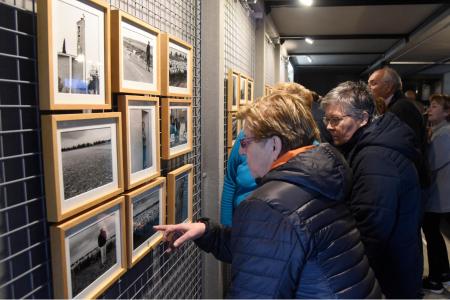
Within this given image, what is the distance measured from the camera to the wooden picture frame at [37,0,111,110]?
3.09 feet

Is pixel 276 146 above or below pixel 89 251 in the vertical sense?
above

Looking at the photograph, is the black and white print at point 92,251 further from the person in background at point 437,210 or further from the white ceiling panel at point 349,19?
the white ceiling panel at point 349,19

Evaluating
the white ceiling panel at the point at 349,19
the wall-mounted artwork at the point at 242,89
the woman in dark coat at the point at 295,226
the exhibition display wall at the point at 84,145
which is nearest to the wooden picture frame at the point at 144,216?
the exhibition display wall at the point at 84,145

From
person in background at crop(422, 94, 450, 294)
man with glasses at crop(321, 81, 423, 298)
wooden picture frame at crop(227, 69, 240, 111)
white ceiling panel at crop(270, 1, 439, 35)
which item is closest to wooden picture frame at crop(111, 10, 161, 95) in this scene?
man with glasses at crop(321, 81, 423, 298)

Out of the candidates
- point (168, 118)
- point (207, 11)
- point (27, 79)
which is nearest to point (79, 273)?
point (27, 79)

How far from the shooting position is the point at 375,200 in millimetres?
1685

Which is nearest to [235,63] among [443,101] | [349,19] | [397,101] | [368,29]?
[397,101]

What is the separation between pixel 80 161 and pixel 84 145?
0.05 m

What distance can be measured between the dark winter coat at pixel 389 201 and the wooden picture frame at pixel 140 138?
0.90m

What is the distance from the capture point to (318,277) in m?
1.07

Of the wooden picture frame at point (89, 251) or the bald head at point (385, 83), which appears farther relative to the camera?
the bald head at point (385, 83)

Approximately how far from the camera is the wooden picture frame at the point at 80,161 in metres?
0.98

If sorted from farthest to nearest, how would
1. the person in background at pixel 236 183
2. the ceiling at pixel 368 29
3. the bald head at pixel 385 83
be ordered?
the ceiling at pixel 368 29, the bald head at pixel 385 83, the person in background at pixel 236 183

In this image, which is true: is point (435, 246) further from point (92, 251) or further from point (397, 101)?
point (92, 251)
